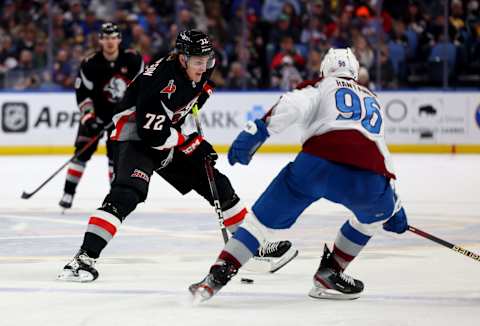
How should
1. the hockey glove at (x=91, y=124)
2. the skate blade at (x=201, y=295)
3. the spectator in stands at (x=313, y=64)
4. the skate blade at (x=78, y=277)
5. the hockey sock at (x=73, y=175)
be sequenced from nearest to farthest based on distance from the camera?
the skate blade at (x=201, y=295)
the skate blade at (x=78, y=277)
the hockey glove at (x=91, y=124)
the hockey sock at (x=73, y=175)
the spectator in stands at (x=313, y=64)

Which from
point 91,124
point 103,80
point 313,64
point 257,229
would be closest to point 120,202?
point 257,229

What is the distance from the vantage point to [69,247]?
5.87 m

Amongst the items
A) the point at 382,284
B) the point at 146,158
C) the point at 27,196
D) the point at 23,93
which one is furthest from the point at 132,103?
the point at 23,93

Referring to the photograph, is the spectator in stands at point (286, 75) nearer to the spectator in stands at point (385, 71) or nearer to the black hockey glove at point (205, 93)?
the spectator in stands at point (385, 71)

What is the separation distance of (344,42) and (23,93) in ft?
12.2

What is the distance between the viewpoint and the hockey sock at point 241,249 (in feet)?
13.5

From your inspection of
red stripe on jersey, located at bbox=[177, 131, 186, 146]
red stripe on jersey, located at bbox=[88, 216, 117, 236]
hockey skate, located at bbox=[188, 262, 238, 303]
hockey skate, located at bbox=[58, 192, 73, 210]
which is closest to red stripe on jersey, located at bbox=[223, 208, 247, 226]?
red stripe on jersey, located at bbox=[177, 131, 186, 146]

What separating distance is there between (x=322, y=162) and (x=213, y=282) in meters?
0.60

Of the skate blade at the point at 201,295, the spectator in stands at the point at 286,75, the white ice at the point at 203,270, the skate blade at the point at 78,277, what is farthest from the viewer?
the spectator in stands at the point at 286,75

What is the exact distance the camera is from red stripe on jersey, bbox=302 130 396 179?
4059 mm

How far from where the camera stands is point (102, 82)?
761cm

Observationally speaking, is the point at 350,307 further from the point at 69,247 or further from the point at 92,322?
the point at 69,247

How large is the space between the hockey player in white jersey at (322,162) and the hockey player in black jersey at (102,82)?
3509 mm

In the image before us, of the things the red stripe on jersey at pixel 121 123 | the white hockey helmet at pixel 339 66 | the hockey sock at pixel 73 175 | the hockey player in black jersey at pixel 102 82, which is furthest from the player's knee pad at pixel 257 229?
the hockey sock at pixel 73 175
